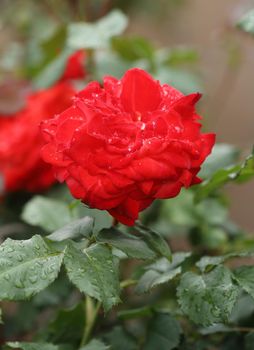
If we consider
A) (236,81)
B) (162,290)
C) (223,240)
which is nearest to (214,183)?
(223,240)

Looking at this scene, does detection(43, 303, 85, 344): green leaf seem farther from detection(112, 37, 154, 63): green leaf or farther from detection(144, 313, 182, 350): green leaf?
detection(112, 37, 154, 63): green leaf

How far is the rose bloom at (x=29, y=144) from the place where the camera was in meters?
0.88

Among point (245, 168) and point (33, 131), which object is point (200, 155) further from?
point (33, 131)

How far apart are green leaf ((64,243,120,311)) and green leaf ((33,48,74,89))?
1.88 ft

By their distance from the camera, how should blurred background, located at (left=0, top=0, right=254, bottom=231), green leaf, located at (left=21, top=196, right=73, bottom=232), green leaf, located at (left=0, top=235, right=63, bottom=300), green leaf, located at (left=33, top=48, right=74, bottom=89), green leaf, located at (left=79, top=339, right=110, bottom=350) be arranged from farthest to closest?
blurred background, located at (left=0, top=0, right=254, bottom=231) → green leaf, located at (left=33, top=48, right=74, bottom=89) → green leaf, located at (left=21, top=196, right=73, bottom=232) → green leaf, located at (left=79, top=339, right=110, bottom=350) → green leaf, located at (left=0, top=235, right=63, bottom=300)

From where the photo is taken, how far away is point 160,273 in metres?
0.52

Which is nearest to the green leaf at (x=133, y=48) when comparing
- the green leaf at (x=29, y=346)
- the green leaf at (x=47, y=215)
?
the green leaf at (x=47, y=215)

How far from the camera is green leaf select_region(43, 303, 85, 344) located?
1.95ft

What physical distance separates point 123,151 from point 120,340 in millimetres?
244

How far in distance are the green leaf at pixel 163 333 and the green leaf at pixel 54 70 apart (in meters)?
0.50

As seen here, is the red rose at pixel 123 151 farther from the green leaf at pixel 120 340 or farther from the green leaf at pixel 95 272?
the green leaf at pixel 120 340

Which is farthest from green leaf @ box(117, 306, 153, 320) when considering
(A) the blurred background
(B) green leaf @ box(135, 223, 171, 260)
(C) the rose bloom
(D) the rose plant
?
(A) the blurred background

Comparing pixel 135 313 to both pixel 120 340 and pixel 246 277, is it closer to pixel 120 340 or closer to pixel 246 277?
pixel 120 340

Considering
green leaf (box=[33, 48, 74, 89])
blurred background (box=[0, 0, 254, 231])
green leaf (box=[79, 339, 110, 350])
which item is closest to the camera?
green leaf (box=[79, 339, 110, 350])
